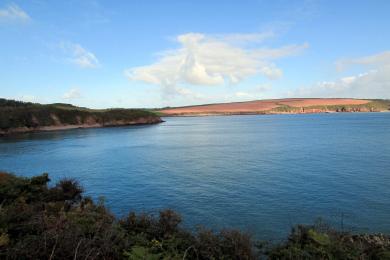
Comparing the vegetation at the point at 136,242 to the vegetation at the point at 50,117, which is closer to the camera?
the vegetation at the point at 136,242

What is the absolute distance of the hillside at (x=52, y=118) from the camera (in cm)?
13562

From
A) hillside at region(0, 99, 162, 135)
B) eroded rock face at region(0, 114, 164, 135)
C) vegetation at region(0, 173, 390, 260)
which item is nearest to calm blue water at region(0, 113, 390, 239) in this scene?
vegetation at region(0, 173, 390, 260)

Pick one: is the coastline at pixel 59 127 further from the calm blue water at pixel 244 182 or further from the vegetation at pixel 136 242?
the vegetation at pixel 136 242

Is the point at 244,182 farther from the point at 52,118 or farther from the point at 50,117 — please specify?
the point at 50,117

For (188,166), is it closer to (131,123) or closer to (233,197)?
(233,197)

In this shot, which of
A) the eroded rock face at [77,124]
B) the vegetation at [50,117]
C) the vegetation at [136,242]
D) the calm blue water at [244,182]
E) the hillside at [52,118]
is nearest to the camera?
the vegetation at [136,242]

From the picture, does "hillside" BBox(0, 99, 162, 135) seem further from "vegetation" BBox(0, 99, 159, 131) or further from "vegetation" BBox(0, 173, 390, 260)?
"vegetation" BBox(0, 173, 390, 260)

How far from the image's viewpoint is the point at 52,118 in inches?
6078

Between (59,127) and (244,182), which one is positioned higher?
(59,127)

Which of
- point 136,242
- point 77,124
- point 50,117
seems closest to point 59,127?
point 50,117

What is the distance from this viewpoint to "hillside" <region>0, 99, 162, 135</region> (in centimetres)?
13562

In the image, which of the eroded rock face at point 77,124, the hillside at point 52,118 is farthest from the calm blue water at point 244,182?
the hillside at point 52,118

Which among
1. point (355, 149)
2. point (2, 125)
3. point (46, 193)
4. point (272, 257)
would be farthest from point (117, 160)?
point (2, 125)

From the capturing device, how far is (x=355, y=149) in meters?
62.8
